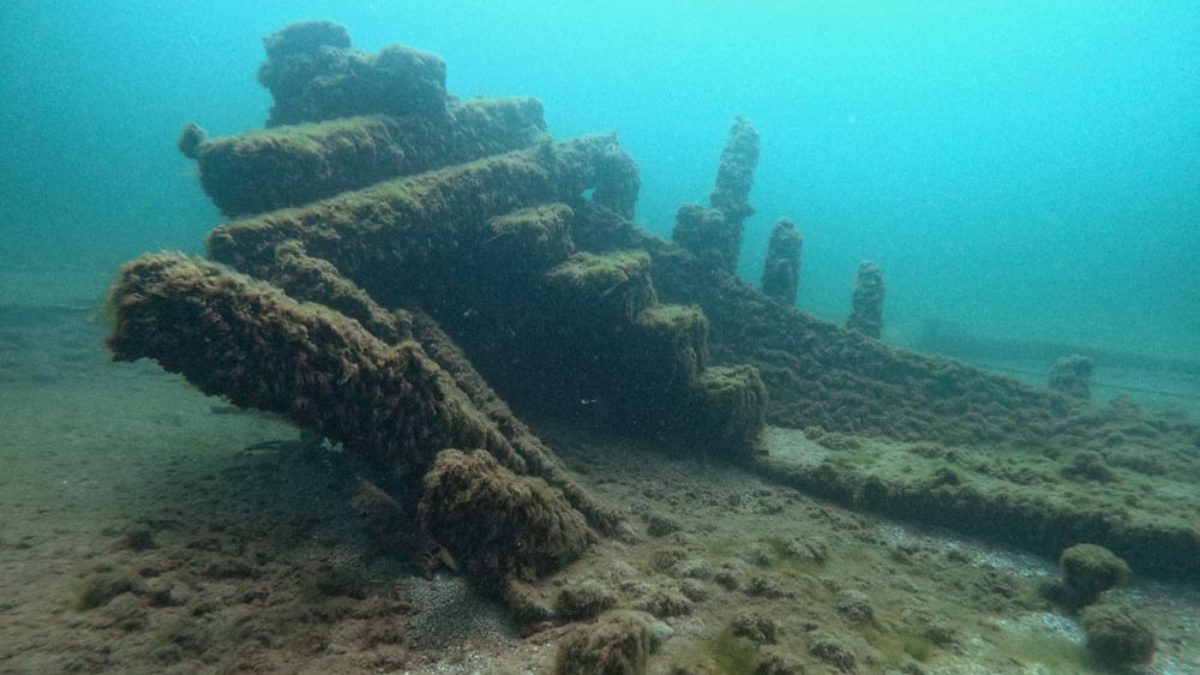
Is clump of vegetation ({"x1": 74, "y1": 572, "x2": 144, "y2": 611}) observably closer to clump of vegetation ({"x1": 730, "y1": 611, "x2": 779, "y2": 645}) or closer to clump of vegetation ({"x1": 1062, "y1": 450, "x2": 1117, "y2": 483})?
clump of vegetation ({"x1": 730, "y1": 611, "x2": 779, "y2": 645})

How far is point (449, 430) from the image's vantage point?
653 centimetres

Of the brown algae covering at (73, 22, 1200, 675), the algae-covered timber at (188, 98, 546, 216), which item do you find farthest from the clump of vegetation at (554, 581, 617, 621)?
the algae-covered timber at (188, 98, 546, 216)

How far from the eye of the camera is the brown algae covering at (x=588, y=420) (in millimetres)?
5340

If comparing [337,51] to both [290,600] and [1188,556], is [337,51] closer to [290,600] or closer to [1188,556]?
[290,600]

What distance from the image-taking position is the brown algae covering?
5340 millimetres

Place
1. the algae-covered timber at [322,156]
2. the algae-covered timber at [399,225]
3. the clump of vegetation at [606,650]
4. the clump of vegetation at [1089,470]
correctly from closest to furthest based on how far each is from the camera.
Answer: the clump of vegetation at [606,650] < the algae-covered timber at [399,225] < the clump of vegetation at [1089,470] < the algae-covered timber at [322,156]

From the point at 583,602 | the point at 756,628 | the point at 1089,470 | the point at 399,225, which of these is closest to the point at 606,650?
the point at 583,602

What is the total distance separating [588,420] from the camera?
1106 cm

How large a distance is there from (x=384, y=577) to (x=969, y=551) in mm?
7444

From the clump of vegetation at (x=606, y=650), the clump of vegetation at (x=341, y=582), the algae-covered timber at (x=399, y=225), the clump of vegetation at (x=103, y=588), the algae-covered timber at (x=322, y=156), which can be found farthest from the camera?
the algae-covered timber at (x=322, y=156)

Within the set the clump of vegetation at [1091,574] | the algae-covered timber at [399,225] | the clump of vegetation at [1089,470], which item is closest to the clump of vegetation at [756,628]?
the clump of vegetation at [1091,574]

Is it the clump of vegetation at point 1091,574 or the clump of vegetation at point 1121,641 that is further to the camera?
the clump of vegetation at point 1091,574

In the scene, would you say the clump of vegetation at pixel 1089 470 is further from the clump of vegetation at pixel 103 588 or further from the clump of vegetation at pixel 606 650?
the clump of vegetation at pixel 103 588

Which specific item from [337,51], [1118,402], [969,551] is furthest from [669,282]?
[1118,402]
